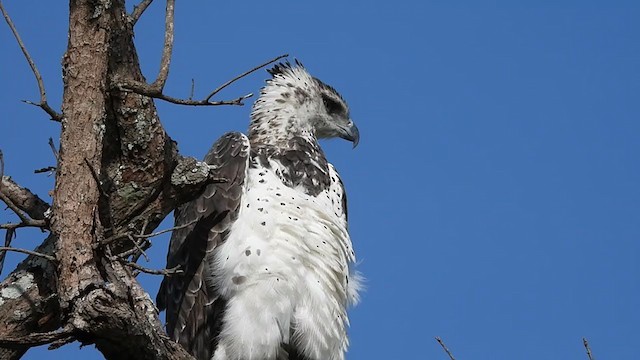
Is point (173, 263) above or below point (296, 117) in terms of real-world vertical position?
below

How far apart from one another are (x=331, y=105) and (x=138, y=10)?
11.7 ft

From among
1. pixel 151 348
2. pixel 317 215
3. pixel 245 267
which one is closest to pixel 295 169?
pixel 317 215

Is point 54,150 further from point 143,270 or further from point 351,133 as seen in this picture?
point 351,133

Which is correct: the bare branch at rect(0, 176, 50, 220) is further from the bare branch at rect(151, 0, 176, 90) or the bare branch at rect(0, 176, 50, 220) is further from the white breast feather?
the white breast feather

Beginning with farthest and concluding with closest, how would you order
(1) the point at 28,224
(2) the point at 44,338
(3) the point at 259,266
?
(3) the point at 259,266 < (1) the point at 28,224 < (2) the point at 44,338

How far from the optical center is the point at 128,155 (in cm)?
571

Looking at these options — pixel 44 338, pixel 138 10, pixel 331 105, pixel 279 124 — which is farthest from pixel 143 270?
pixel 331 105

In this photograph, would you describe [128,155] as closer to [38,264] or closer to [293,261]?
[38,264]

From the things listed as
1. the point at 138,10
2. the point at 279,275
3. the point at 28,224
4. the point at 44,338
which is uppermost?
the point at 138,10

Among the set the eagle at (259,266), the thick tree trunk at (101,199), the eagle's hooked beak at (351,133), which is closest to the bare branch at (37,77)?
the thick tree trunk at (101,199)

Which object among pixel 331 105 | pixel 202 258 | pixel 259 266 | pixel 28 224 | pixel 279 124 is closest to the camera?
pixel 28 224

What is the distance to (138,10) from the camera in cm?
Answer: 553

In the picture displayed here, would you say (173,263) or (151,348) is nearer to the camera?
(151,348)

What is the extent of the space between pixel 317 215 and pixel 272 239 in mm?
446
